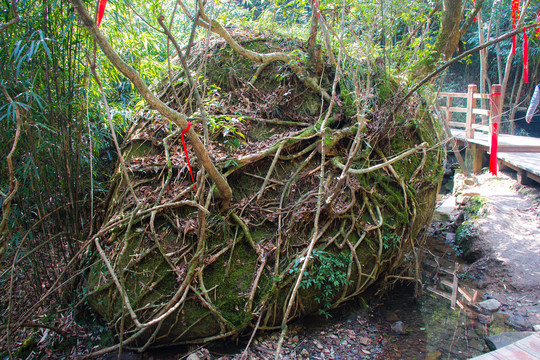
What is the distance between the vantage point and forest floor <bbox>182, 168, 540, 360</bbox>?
119 inches

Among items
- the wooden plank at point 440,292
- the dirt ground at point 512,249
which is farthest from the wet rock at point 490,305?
the wooden plank at point 440,292

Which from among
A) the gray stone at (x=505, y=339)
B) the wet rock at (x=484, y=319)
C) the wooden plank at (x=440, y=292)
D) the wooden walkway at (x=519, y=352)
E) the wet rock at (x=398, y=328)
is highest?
the wooden walkway at (x=519, y=352)

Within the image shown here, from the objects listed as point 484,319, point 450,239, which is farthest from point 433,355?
point 450,239

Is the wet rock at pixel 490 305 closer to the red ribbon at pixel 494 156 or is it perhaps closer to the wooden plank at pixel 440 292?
the wooden plank at pixel 440 292

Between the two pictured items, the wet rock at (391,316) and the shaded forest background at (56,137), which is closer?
the shaded forest background at (56,137)

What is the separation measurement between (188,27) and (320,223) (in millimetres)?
4845

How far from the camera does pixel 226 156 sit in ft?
11.8

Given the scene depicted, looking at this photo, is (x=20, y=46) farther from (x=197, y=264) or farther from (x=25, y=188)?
(x=197, y=264)

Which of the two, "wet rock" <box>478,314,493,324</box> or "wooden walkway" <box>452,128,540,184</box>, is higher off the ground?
"wooden walkway" <box>452,128,540,184</box>

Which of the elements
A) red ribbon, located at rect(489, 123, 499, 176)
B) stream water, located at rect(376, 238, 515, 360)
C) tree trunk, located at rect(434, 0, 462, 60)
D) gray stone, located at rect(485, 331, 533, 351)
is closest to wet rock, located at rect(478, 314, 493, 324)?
stream water, located at rect(376, 238, 515, 360)

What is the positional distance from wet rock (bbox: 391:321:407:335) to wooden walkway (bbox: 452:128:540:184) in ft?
8.73

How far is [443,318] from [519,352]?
4.03 feet

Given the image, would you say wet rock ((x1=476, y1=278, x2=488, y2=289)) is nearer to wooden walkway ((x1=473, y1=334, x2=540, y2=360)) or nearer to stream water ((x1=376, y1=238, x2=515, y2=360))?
stream water ((x1=376, y1=238, x2=515, y2=360))

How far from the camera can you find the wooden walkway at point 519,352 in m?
2.26
